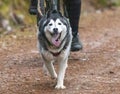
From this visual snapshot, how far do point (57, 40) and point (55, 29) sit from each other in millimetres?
265

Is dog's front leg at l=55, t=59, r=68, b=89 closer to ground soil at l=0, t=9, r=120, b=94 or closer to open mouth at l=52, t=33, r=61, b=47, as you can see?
ground soil at l=0, t=9, r=120, b=94

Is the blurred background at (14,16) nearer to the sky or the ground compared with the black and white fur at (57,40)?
nearer to the ground

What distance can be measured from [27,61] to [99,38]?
2.82 metres

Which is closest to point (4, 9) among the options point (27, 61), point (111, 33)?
point (111, 33)

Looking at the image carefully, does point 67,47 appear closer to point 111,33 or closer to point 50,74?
point 50,74

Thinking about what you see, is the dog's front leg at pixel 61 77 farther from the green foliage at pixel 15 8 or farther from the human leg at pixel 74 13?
the green foliage at pixel 15 8

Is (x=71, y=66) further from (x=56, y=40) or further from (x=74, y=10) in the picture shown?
(x=56, y=40)

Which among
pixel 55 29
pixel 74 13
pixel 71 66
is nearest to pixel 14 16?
pixel 74 13

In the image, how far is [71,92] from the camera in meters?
5.79

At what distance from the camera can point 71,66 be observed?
7.29m

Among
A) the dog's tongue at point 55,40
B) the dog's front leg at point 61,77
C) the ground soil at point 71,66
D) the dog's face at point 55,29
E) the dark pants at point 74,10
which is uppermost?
the dog's face at point 55,29

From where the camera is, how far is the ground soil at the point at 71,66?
19.7 feet

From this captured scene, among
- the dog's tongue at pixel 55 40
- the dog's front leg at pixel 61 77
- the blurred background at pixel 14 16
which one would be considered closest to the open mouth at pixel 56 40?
the dog's tongue at pixel 55 40

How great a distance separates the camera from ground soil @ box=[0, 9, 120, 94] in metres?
Answer: 6.00
